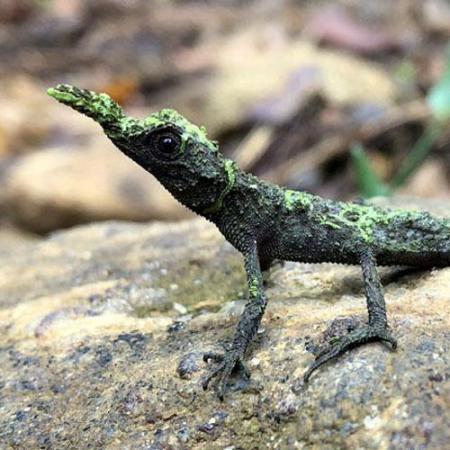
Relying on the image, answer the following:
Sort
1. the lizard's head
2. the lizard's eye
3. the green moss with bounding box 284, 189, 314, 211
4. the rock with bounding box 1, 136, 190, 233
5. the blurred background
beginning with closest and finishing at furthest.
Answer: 1. the lizard's head
2. the lizard's eye
3. the green moss with bounding box 284, 189, 314, 211
4. the rock with bounding box 1, 136, 190, 233
5. the blurred background

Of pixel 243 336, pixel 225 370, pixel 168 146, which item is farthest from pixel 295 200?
pixel 225 370

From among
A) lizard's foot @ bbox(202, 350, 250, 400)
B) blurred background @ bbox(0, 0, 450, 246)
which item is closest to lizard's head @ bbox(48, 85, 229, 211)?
lizard's foot @ bbox(202, 350, 250, 400)

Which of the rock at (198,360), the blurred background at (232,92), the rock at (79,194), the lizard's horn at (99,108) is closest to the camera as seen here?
the rock at (198,360)

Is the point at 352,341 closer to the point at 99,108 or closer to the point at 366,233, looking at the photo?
the point at 366,233

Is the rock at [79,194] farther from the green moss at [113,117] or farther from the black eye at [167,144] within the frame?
the black eye at [167,144]

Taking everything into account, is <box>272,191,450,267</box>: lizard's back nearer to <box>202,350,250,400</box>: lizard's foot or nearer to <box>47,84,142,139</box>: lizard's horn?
<box>202,350,250,400</box>: lizard's foot

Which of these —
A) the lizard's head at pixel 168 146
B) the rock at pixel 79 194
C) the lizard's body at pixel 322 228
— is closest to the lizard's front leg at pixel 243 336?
the lizard's body at pixel 322 228

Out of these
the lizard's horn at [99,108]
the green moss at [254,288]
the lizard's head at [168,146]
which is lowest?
the green moss at [254,288]

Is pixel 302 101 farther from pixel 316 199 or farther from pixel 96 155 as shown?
pixel 316 199

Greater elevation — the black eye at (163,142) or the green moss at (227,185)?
the black eye at (163,142)
